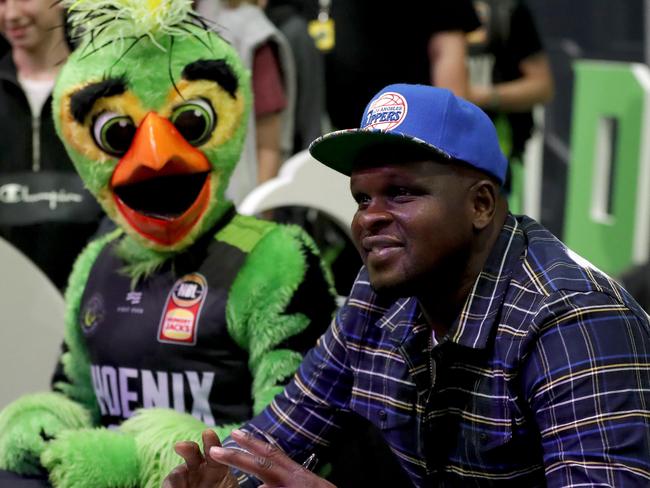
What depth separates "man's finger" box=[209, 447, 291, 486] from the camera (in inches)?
49.5

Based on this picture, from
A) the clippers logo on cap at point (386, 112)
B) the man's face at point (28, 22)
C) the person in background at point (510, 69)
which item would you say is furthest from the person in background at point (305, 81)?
the clippers logo on cap at point (386, 112)

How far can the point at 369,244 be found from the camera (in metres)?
1.35

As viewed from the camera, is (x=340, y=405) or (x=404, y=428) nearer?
(x=404, y=428)

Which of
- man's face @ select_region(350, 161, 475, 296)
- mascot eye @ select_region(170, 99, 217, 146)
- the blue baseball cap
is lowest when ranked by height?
man's face @ select_region(350, 161, 475, 296)

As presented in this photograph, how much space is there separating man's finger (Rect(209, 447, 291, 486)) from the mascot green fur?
41 centimetres

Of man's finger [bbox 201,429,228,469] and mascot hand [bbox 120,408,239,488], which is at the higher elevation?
man's finger [bbox 201,429,228,469]

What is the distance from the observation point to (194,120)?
1806 millimetres

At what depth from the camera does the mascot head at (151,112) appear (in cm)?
178

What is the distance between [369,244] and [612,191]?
3096 mm

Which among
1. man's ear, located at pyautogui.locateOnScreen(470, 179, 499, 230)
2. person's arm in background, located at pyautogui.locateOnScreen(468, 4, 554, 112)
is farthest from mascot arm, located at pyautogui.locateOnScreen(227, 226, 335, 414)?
person's arm in background, located at pyautogui.locateOnScreen(468, 4, 554, 112)

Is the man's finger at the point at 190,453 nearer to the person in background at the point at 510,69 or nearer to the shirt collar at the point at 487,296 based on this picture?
the shirt collar at the point at 487,296

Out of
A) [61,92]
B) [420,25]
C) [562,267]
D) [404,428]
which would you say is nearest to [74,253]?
[61,92]

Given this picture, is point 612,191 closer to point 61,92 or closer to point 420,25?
point 420,25

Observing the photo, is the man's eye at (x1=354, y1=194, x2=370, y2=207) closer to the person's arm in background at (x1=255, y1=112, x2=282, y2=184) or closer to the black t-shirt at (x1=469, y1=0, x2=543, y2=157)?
the person's arm in background at (x1=255, y1=112, x2=282, y2=184)
